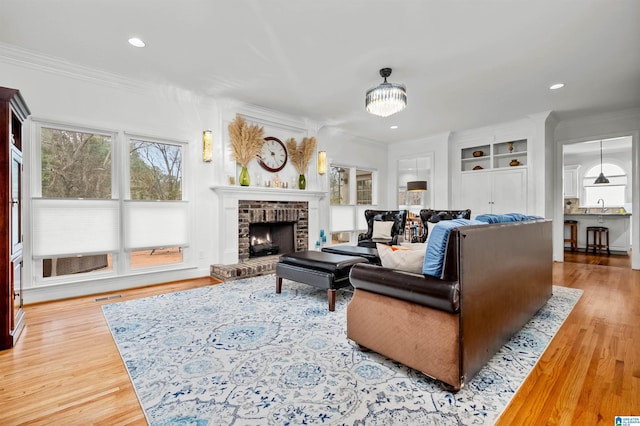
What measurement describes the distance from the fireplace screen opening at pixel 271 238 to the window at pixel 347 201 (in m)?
1.30

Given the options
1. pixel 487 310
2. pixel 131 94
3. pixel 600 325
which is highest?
pixel 131 94

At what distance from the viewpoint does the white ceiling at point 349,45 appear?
2621mm

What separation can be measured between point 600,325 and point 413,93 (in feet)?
11.5

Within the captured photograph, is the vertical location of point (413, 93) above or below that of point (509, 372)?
above

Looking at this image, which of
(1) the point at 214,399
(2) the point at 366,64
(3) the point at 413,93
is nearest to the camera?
(1) the point at 214,399

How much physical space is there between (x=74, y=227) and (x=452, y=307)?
4112 mm

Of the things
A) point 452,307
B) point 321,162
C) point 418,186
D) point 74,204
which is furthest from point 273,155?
point 452,307

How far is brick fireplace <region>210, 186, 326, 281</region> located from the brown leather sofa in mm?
2677

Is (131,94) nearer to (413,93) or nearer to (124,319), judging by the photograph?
(124,319)

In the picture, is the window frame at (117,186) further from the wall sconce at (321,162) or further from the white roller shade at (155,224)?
the wall sconce at (321,162)

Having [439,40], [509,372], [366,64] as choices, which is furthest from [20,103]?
[509,372]

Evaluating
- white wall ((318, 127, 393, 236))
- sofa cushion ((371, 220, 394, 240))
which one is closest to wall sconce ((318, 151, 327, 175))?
white wall ((318, 127, 393, 236))

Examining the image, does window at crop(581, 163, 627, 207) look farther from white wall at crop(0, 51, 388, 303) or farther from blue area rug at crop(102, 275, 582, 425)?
white wall at crop(0, 51, 388, 303)

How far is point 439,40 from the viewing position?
10.1 ft
